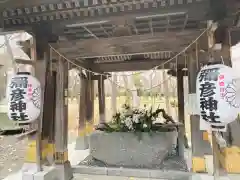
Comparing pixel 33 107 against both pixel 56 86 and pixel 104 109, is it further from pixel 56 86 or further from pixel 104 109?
pixel 104 109

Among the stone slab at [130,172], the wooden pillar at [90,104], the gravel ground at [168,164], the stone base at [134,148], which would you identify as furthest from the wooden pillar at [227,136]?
the wooden pillar at [90,104]

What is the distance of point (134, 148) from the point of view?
4.51m

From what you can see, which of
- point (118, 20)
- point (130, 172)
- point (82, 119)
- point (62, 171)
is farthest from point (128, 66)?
point (62, 171)

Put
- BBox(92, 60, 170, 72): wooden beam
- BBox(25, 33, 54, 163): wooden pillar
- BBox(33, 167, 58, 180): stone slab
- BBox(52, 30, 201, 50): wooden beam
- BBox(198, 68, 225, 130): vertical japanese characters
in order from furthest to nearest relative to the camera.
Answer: BBox(92, 60, 170, 72): wooden beam
BBox(25, 33, 54, 163): wooden pillar
BBox(33, 167, 58, 180): stone slab
BBox(52, 30, 201, 50): wooden beam
BBox(198, 68, 225, 130): vertical japanese characters

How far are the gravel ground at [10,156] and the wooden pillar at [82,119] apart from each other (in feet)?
5.66

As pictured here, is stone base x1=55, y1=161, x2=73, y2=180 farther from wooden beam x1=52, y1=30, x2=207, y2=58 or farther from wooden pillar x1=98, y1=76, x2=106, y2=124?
wooden pillar x1=98, y1=76, x2=106, y2=124

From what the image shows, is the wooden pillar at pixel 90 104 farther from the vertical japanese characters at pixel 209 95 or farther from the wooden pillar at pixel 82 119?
the vertical japanese characters at pixel 209 95

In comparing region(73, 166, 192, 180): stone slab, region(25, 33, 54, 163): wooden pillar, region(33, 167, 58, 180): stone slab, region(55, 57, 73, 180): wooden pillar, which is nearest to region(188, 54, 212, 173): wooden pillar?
region(73, 166, 192, 180): stone slab

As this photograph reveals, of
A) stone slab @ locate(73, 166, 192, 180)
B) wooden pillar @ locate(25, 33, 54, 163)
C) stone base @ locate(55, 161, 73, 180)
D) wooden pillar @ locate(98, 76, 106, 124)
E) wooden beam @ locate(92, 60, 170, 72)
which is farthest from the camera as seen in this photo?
wooden pillar @ locate(98, 76, 106, 124)

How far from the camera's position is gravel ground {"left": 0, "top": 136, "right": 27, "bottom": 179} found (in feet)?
15.5

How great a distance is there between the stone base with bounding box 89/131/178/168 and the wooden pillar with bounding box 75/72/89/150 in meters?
→ 2.06

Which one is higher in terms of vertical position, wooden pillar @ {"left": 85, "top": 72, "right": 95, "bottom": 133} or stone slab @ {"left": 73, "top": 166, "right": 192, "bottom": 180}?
wooden pillar @ {"left": 85, "top": 72, "right": 95, "bottom": 133}

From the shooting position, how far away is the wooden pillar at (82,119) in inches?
261

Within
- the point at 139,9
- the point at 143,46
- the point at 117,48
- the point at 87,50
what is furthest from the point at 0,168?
the point at 139,9
